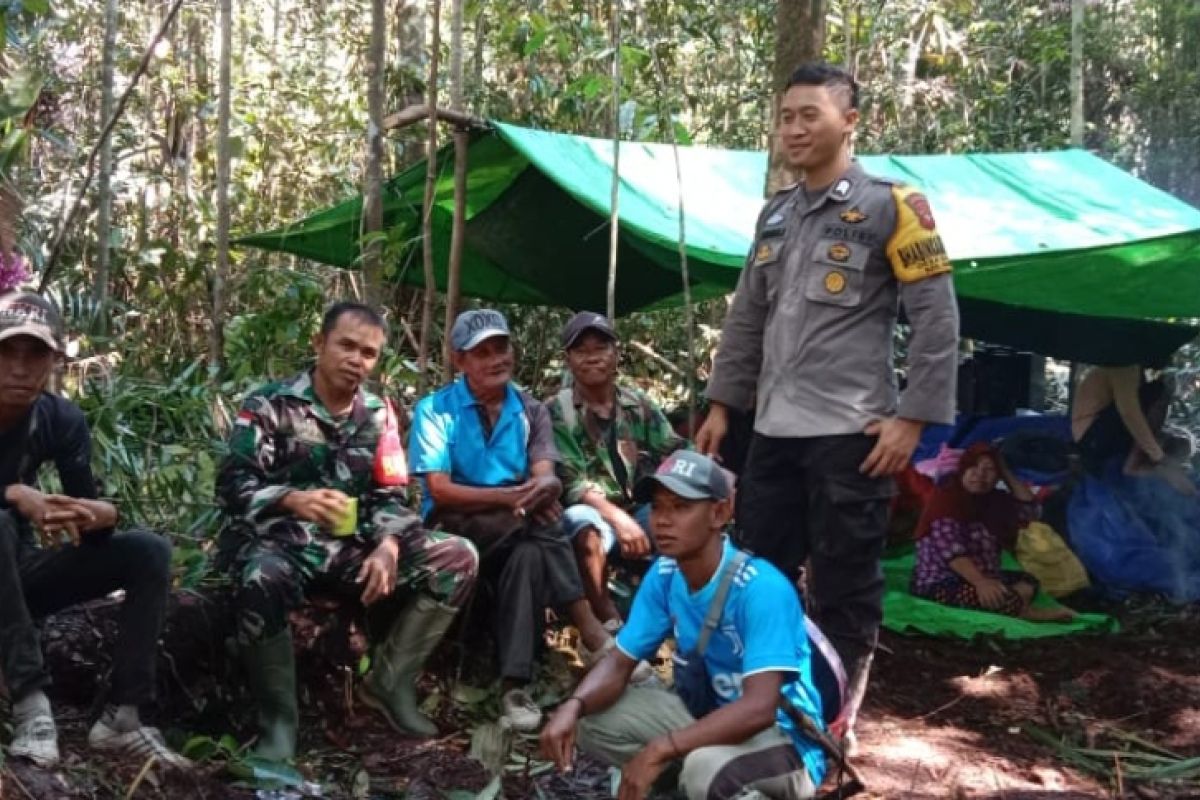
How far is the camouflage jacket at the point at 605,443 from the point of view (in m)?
3.91

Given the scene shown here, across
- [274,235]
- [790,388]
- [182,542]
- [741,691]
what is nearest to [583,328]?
[790,388]

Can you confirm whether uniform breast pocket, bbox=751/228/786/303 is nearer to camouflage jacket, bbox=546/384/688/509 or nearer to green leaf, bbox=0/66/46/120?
camouflage jacket, bbox=546/384/688/509

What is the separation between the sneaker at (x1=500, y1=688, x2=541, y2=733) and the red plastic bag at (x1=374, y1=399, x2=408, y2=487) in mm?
587

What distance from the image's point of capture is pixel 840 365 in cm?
299

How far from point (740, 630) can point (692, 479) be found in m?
0.28

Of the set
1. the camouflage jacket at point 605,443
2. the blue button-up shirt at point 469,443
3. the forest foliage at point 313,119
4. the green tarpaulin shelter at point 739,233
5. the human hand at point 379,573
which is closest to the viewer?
the human hand at point 379,573

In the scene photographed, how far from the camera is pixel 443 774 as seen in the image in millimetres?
3113

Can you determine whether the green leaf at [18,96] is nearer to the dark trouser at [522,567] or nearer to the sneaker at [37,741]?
the dark trouser at [522,567]

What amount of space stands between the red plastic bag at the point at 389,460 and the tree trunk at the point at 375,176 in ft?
4.95

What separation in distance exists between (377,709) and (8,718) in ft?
2.90

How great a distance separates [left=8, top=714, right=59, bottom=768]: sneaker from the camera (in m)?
2.65

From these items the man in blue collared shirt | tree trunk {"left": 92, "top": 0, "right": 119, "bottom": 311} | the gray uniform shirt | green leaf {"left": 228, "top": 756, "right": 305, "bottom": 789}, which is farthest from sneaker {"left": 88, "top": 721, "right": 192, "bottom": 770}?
tree trunk {"left": 92, "top": 0, "right": 119, "bottom": 311}

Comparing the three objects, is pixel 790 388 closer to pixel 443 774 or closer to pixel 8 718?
pixel 443 774

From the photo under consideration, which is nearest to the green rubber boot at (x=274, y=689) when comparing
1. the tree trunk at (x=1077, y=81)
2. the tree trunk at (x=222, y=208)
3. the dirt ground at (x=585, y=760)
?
the dirt ground at (x=585, y=760)
